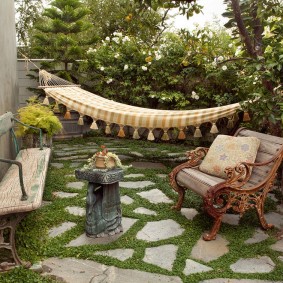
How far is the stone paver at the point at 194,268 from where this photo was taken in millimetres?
2412

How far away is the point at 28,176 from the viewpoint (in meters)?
3.04

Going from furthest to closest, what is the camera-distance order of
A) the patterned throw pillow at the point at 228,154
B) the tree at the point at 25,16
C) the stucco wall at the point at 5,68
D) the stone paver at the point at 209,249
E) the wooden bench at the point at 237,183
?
1. the tree at the point at 25,16
2. the stucco wall at the point at 5,68
3. the patterned throw pillow at the point at 228,154
4. the wooden bench at the point at 237,183
5. the stone paver at the point at 209,249

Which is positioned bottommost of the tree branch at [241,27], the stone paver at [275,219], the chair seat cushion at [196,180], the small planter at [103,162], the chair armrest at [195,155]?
the stone paver at [275,219]

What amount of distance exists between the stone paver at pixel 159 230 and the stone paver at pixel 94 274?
49cm

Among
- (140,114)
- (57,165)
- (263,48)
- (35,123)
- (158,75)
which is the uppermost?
(263,48)

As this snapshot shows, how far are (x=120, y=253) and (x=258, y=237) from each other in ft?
3.70

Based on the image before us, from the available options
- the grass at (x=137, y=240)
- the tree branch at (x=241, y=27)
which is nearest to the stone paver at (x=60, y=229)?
the grass at (x=137, y=240)

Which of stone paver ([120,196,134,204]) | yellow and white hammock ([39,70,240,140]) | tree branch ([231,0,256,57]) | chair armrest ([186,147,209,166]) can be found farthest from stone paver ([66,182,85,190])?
tree branch ([231,0,256,57])

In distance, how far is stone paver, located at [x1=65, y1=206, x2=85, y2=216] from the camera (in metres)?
3.30

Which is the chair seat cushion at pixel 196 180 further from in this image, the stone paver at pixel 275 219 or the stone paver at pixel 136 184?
the stone paver at pixel 136 184

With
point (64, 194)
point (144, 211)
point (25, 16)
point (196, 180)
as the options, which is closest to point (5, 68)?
point (64, 194)

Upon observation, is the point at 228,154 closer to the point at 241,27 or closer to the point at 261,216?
the point at 261,216

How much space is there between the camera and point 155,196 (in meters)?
3.81

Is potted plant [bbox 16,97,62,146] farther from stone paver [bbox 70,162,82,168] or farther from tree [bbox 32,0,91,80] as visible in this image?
tree [bbox 32,0,91,80]
